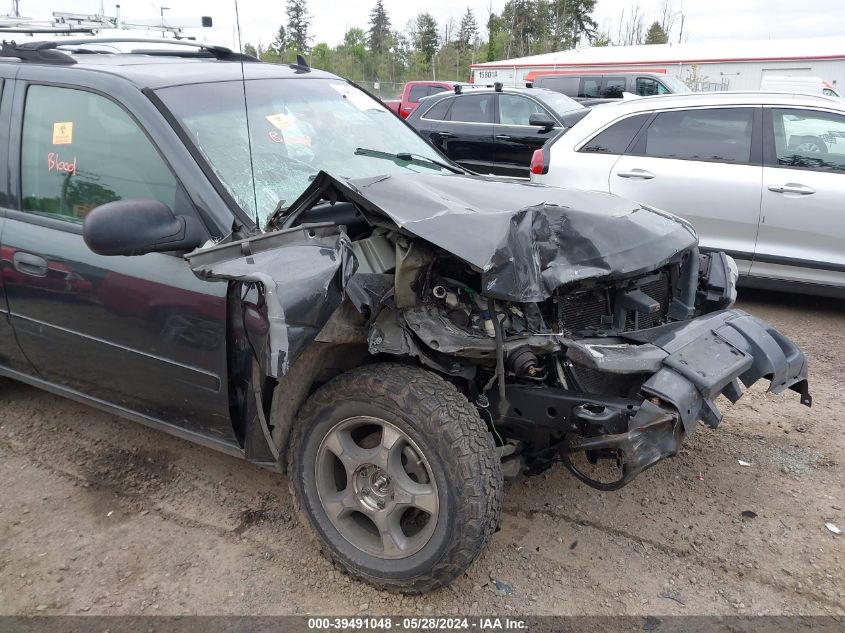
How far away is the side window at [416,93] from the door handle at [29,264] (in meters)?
13.8

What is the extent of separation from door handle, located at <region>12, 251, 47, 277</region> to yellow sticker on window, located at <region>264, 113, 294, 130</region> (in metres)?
1.15

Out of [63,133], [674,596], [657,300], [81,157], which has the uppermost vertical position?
[63,133]

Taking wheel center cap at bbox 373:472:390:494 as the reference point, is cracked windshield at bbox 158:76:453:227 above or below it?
above

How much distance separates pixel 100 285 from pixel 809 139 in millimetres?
5169

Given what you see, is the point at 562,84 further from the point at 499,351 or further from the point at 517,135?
the point at 499,351

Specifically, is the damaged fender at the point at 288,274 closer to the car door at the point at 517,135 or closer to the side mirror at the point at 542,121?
the side mirror at the point at 542,121

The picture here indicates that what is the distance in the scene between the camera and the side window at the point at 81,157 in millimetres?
2746

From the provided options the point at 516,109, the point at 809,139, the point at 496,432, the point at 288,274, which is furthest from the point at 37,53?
the point at 516,109

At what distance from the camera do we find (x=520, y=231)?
2338 millimetres

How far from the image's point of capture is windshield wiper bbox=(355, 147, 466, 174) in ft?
11.1

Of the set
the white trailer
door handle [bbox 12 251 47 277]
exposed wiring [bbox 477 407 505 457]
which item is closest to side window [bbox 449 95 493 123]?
door handle [bbox 12 251 47 277]

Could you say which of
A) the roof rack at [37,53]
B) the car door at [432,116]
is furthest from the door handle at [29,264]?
the car door at [432,116]

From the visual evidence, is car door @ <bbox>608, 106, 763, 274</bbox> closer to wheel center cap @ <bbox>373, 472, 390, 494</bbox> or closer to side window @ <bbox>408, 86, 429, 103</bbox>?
wheel center cap @ <bbox>373, 472, 390, 494</bbox>

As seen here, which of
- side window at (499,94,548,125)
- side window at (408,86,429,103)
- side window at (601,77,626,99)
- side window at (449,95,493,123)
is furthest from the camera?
side window at (408,86,429,103)
